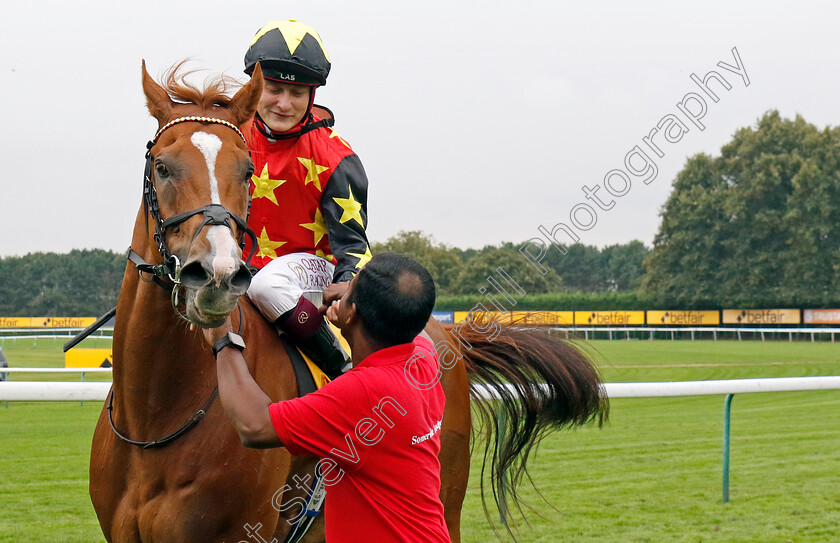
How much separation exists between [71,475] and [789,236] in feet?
130

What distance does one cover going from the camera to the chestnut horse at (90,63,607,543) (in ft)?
6.81

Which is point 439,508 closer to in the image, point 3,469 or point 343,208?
point 343,208

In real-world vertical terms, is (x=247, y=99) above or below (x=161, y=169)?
above

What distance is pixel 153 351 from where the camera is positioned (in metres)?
2.43

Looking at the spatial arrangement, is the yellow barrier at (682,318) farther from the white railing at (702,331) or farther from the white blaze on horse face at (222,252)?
the white blaze on horse face at (222,252)

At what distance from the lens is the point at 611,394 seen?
211 inches

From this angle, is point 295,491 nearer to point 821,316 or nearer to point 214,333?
point 214,333

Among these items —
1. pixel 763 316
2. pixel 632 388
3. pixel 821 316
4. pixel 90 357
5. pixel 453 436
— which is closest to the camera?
pixel 453 436

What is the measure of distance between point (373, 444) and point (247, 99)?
120 cm

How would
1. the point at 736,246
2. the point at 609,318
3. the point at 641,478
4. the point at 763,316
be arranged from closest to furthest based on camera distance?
the point at 641,478
the point at 763,316
the point at 609,318
the point at 736,246

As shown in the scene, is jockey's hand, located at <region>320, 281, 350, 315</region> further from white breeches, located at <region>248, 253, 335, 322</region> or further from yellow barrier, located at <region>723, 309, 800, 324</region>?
yellow barrier, located at <region>723, 309, 800, 324</region>

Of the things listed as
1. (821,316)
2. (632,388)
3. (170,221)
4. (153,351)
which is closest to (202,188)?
(170,221)

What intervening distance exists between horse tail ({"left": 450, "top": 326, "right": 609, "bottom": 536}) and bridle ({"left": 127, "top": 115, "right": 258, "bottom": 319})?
2170 mm

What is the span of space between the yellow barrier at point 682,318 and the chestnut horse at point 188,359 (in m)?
36.3
